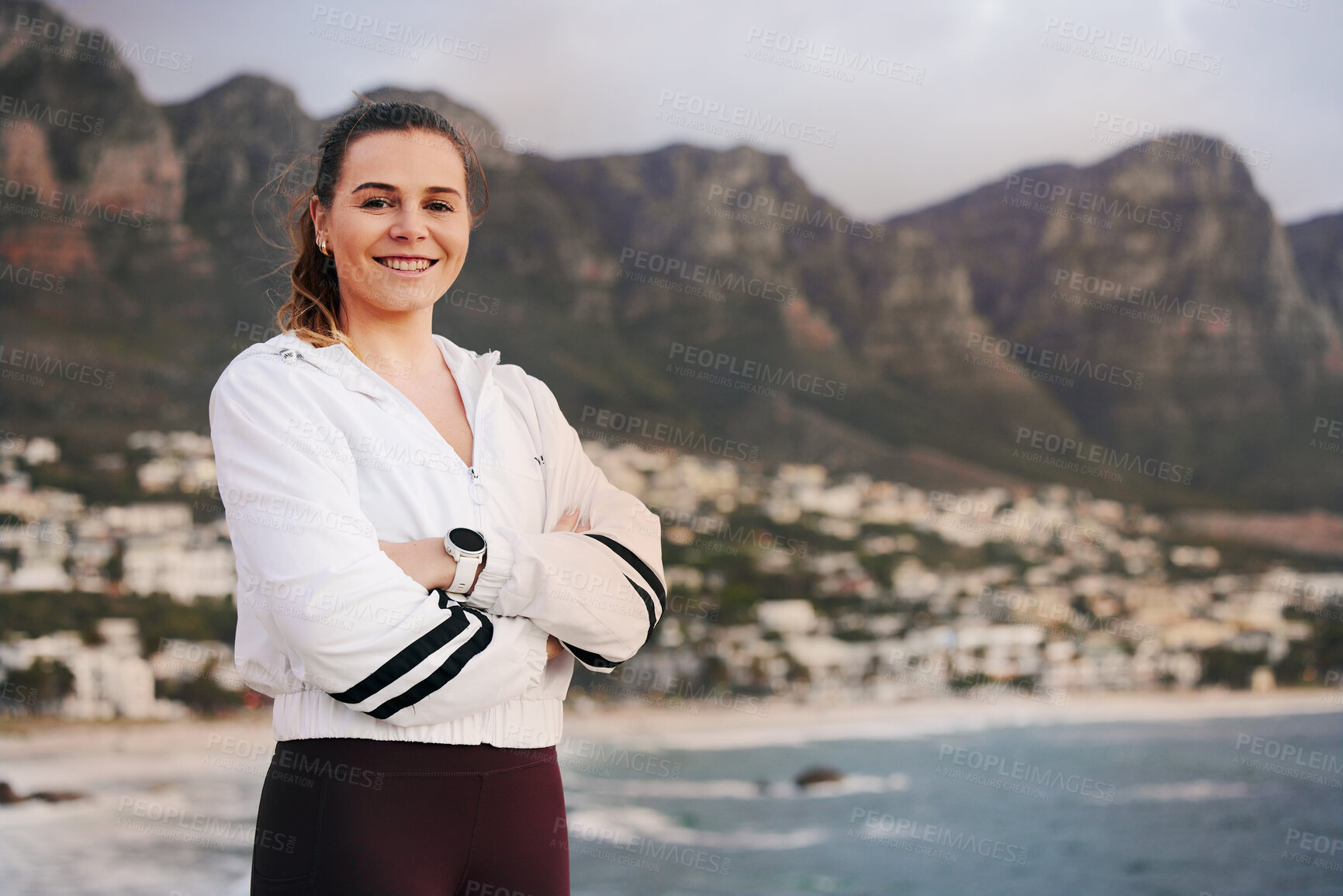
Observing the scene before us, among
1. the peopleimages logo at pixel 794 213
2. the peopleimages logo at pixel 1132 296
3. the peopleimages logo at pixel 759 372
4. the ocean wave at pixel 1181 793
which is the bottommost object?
the ocean wave at pixel 1181 793

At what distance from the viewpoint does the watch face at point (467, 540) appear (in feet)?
3.91

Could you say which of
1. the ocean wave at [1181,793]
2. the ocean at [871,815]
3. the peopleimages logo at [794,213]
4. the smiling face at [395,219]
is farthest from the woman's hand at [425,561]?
the peopleimages logo at [794,213]

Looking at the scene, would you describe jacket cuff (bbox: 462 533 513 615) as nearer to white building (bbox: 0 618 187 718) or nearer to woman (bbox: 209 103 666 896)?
woman (bbox: 209 103 666 896)

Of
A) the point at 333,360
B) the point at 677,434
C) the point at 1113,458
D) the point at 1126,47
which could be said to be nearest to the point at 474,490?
the point at 333,360

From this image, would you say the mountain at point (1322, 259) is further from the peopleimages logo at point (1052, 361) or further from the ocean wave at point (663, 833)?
the ocean wave at point (663, 833)

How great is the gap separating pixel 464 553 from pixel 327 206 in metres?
0.46

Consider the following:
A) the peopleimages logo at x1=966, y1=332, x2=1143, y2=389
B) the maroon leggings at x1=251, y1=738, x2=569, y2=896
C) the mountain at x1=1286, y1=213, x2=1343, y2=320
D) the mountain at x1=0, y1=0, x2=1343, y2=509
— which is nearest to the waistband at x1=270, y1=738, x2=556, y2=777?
the maroon leggings at x1=251, y1=738, x2=569, y2=896

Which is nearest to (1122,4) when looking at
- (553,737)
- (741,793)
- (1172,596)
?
(1172,596)

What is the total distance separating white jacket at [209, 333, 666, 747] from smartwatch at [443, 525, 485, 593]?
21 mm

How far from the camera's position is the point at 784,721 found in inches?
978

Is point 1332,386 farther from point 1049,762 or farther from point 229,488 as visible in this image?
point 229,488

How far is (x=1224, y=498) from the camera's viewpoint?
2997 centimetres

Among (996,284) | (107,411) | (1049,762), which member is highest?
(996,284)

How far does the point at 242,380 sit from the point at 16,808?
17.8 m
